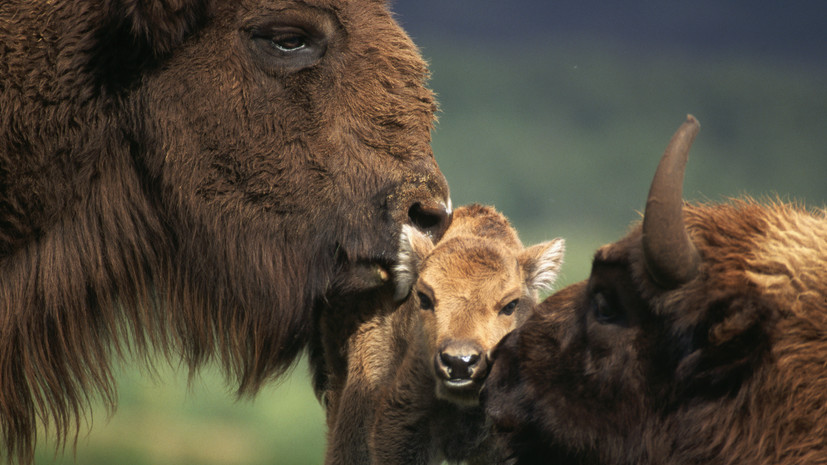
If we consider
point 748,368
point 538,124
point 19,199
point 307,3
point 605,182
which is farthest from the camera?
point 538,124

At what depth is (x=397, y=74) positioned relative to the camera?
3.13m

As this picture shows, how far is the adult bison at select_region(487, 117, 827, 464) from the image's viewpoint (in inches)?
84.5

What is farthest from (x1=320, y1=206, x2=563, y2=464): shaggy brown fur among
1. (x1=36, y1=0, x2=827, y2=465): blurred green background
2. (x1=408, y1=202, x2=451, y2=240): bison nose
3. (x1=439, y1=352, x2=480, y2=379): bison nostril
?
(x1=36, y1=0, x2=827, y2=465): blurred green background

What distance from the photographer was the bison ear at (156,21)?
276 cm

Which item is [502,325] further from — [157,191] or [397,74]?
[157,191]

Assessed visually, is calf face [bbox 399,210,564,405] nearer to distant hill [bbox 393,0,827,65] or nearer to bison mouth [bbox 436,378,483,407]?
bison mouth [bbox 436,378,483,407]

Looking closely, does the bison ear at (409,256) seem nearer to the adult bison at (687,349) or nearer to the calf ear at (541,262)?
the calf ear at (541,262)

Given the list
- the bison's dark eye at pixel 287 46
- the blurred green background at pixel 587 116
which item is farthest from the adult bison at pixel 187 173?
the blurred green background at pixel 587 116

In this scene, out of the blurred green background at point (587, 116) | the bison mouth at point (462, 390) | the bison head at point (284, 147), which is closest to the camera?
the bison head at point (284, 147)

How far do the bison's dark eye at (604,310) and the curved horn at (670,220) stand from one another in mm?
272

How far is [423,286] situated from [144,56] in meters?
1.66

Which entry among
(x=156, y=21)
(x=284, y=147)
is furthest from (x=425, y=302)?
(x=156, y=21)

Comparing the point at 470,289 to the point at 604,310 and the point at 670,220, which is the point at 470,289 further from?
the point at 670,220

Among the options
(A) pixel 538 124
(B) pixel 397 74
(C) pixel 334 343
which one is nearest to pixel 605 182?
(A) pixel 538 124
